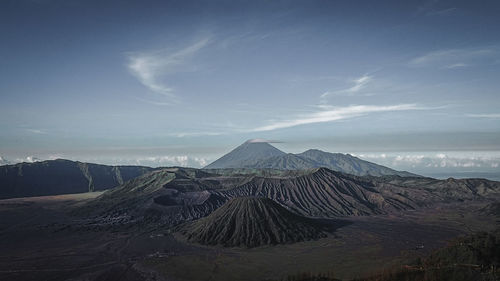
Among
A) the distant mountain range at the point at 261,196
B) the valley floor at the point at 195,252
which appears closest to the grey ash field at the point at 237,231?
the valley floor at the point at 195,252

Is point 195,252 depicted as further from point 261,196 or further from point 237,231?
point 261,196

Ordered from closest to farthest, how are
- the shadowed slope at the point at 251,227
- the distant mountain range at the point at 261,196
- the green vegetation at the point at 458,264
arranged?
1. the green vegetation at the point at 458,264
2. the shadowed slope at the point at 251,227
3. the distant mountain range at the point at 261,196

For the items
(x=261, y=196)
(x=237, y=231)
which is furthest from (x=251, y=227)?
(x=261, y=196)

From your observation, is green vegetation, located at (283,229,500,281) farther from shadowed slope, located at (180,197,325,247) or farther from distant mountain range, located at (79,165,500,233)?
distant mountain range, located at (79,165,500,233)

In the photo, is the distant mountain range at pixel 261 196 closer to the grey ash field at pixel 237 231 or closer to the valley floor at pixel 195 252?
the grey ash field at pixel 237 231

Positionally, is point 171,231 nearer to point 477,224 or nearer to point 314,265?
point 314,265
